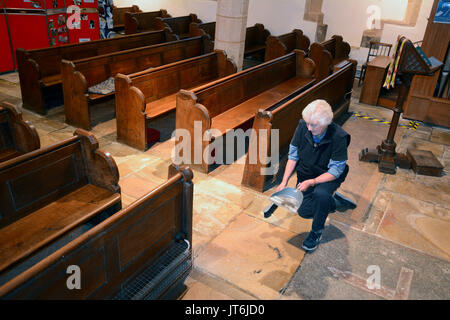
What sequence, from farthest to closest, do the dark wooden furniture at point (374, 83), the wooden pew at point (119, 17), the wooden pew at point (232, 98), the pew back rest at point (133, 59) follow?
the wooden pew at point (119, 17), the dark wooden furniture at point (374, 83), the pew back rest at point (133, 59), the wooden pew at point (232, 98)

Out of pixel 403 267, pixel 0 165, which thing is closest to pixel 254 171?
pixel 403 267

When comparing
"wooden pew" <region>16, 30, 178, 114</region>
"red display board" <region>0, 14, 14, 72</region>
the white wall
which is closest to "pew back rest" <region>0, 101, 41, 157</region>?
"wooden pew" <region>16, 30, 178, 114</region>

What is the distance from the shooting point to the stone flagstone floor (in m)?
3.19

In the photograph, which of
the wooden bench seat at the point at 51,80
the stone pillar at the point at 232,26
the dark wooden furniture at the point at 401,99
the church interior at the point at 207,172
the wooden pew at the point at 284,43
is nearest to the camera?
the church interior at the point at 207,172

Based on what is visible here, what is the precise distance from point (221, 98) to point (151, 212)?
3.05 meters

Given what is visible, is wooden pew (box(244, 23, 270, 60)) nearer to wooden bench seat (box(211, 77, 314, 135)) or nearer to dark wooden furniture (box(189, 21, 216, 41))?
dark wooden furniture (box(189, 21, 216, 41))

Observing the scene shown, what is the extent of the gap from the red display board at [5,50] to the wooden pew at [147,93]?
14.1 feet

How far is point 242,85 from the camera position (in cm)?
588

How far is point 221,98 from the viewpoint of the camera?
17.7 ft

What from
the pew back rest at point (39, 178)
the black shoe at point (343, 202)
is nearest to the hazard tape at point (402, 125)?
the black shoe at point (343, 202)

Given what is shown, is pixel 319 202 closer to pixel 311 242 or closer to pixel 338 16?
pixel 311 242

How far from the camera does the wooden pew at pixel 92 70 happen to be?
18.2ft

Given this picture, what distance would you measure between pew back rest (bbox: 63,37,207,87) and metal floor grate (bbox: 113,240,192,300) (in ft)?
12.1

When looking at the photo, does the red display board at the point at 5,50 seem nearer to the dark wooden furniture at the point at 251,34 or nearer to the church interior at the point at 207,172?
the church interior at the point at 207,172
